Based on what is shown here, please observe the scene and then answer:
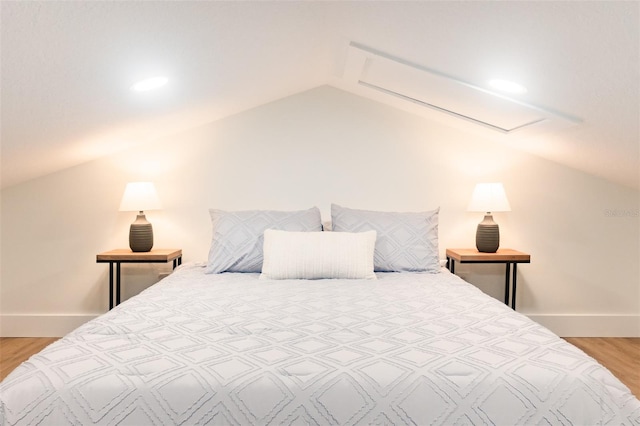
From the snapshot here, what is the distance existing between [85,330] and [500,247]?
2.95 metres

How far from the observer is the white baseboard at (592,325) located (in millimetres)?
3521

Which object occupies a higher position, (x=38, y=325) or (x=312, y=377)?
(x=312, y=377)

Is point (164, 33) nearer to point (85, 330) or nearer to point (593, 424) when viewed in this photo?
point (85, 330)

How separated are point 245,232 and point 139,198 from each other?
33.9 inches

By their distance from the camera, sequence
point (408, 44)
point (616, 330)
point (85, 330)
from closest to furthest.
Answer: point (85, 330) → point (408, 44) → point (616, 330)

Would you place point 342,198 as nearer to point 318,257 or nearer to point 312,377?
point 318,257

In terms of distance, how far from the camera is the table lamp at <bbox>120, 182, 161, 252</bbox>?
3.24m

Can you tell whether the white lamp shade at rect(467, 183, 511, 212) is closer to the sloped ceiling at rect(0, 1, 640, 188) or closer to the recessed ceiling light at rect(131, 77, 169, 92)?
the sloped ceiling at rect(0, 1, 640, 188)

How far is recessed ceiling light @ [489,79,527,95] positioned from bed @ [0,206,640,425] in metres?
1.18

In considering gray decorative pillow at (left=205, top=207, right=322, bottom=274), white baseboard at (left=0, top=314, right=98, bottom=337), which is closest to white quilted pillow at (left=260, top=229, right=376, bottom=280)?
gray decorative pillow at (left=205, top=207, right=322, bottom=274)

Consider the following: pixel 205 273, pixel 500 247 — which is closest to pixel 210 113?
pixel 205 273

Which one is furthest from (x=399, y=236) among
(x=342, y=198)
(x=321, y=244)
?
(x=342, y=198)

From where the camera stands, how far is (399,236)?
3.00 m

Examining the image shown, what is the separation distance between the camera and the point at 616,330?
139 inches
